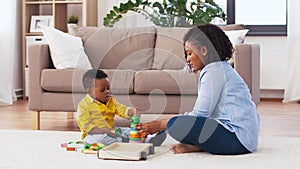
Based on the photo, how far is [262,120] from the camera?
417cm

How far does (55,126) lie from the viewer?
3.78 m

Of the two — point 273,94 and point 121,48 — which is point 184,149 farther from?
point 273,94

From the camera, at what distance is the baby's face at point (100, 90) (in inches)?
101

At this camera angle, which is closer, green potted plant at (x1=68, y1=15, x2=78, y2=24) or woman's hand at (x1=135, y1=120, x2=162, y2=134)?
woman's hand at (x1=135, y1=120, x2=162, y2=134)

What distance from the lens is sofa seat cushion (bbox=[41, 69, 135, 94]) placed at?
11.3 ft

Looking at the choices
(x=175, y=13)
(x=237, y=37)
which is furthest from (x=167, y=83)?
(x=175, y=13)

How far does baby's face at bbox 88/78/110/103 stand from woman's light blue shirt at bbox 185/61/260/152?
44 cm

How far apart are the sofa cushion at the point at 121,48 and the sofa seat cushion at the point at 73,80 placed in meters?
0.48

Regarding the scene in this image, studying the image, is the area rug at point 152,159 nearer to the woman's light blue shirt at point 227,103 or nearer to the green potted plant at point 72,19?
the woman's light blue shirt at point 227,103

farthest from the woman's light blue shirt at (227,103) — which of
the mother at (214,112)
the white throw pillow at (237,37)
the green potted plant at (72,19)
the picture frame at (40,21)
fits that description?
the picture frame at (40,21)

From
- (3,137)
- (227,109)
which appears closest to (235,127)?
(227,109)

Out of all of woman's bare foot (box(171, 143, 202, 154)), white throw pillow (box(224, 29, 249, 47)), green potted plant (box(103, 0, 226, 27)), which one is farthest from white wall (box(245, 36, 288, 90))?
woman's bare foot (box(171, 143, 202, 154))

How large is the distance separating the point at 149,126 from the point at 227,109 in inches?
13.8

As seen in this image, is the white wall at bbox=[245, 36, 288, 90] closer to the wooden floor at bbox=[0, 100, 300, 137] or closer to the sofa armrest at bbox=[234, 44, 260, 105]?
the wooden floor at bbox=[0, 100, 300, 137]
